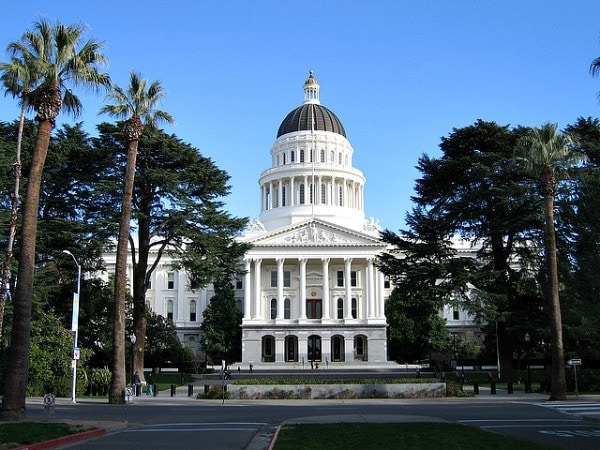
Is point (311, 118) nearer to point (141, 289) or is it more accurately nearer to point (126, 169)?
point (141, 289)

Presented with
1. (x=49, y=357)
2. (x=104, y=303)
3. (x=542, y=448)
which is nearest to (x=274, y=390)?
(x=49, y=357)

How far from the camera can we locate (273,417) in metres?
24.9

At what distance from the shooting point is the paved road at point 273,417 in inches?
687

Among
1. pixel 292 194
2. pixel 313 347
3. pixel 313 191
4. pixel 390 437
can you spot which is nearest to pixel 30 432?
pixel 390 437

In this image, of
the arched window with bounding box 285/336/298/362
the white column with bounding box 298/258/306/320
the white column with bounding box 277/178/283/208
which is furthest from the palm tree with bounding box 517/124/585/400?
the white column with bounding box 277/178/283/208

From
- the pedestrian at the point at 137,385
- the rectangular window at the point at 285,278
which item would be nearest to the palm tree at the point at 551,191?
the pedestrian at the point at 137,385

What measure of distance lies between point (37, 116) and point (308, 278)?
6954 centimetres

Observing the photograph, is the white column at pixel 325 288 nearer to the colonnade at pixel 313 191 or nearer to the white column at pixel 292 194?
the colonnade at pixel 313 191

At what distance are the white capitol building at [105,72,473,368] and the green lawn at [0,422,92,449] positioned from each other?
60.7 m

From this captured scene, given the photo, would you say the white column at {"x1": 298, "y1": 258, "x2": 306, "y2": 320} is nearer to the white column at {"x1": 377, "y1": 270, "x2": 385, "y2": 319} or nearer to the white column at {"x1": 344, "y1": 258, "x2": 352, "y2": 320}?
the white column at {"x1": 344, "y1": 258, "x2": 352, "y2": 320}

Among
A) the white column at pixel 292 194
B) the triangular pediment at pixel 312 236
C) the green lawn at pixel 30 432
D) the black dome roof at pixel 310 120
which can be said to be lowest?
the green lawn at pixel 30 432

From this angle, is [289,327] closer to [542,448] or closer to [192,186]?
[192,186]

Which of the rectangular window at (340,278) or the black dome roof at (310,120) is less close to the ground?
→ the black dome roof at (310,120)

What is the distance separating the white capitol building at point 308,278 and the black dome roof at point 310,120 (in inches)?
25.2
